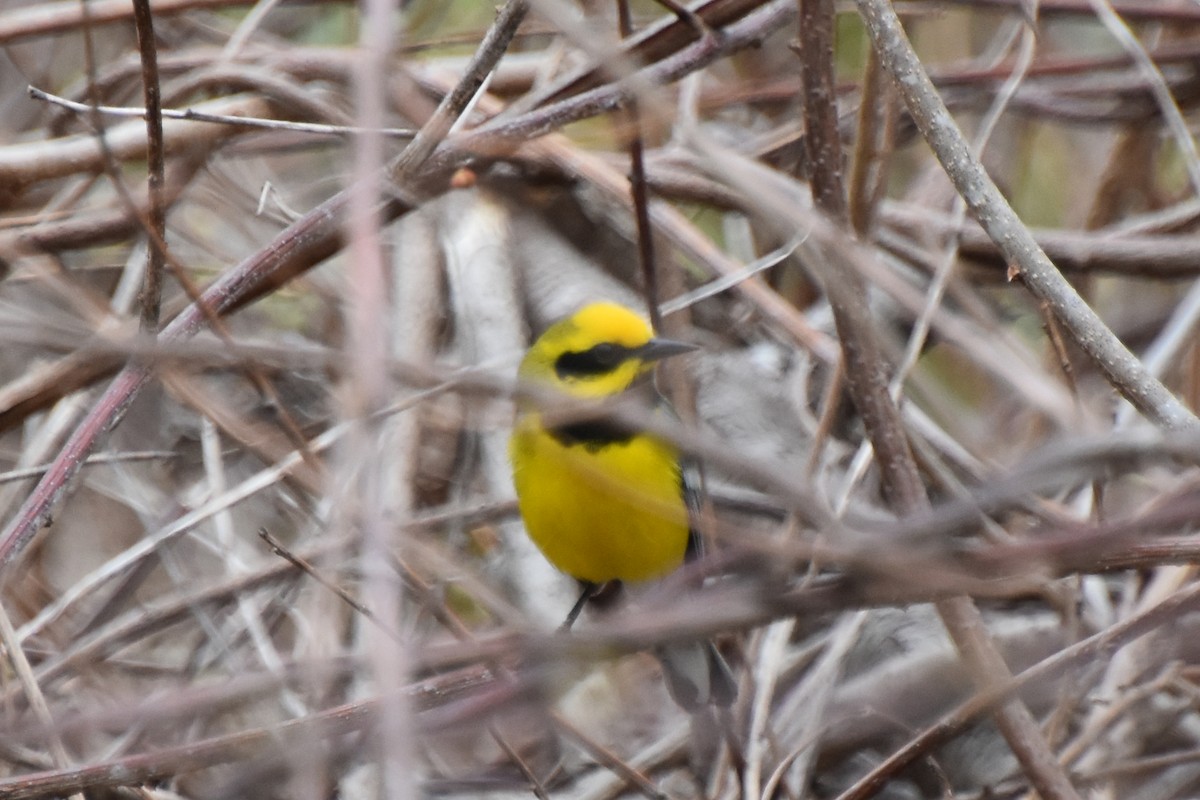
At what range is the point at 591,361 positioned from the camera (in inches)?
124

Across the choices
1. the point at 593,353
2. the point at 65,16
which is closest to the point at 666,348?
the point at 593,353

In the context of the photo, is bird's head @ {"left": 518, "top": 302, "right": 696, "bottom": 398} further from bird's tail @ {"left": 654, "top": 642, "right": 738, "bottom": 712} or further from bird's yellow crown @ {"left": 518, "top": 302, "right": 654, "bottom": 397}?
bird's tail @ {"left": 654, "top": 642, "right": 738, "bottom": 712}

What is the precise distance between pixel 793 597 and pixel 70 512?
285 centimetres

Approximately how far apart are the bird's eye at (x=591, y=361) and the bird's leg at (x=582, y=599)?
52 centimetres

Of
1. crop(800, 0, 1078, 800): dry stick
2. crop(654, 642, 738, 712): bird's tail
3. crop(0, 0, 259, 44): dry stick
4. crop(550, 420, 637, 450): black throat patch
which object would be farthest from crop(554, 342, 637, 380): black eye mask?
crop(0, 0, 259, 44): dry stick

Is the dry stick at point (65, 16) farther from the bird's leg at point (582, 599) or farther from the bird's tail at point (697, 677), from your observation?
the bird's tail at point (697, 677)

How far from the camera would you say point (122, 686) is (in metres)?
2.83

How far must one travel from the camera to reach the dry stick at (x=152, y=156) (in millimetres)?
1814

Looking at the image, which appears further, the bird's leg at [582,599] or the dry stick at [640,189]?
the bird's leg at [582,599]

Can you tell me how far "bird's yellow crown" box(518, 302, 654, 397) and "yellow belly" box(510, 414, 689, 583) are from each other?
0.14 meters

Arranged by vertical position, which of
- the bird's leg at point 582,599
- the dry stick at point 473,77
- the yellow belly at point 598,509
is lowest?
the bird's leg at point 582,599

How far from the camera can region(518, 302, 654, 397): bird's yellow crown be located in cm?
312

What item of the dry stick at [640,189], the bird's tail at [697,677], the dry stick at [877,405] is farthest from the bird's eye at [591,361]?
the dry stick at [877,405]

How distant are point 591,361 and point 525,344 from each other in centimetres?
22
